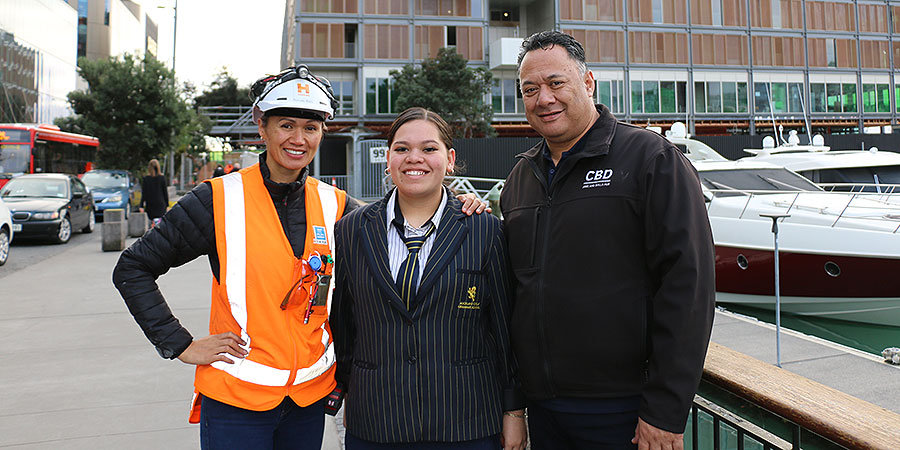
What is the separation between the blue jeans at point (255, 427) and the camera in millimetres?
2271

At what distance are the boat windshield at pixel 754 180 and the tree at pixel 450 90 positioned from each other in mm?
21904

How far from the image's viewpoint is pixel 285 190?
8.34 ft

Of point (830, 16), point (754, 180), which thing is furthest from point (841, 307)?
point (830, 16)

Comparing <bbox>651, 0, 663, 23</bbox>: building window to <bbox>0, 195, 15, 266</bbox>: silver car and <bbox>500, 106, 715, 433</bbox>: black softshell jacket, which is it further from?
<bbox>500, 106, 715, 433</bbox>: black softshell jacket

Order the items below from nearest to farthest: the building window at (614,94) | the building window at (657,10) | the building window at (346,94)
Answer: the building window at (346,94)
the building window at (614,94)
the building window at (657,10)

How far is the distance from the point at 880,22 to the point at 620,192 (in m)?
54.2

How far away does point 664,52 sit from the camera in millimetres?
40312

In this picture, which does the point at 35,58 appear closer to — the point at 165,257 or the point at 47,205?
the point at 47,205

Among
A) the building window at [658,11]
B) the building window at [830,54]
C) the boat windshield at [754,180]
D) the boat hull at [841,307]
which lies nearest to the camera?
the boat hull at [841,307]

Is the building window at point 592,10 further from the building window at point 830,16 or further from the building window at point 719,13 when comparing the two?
the building window at point 830,16

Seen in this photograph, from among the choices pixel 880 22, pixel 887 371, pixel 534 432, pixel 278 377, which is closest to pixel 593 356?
pixel 534 432

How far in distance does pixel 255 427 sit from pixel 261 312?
0.44 meters

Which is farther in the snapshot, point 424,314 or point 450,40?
point 450,40

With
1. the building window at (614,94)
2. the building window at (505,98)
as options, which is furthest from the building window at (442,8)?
the building window at (614,94)
